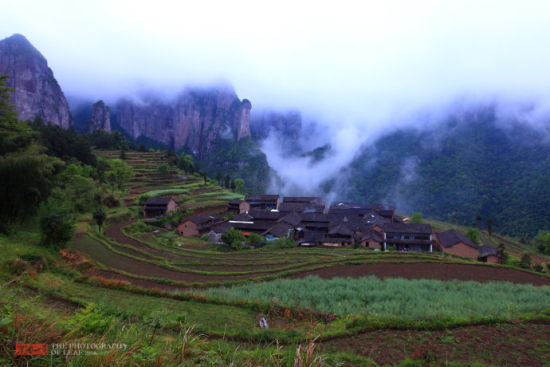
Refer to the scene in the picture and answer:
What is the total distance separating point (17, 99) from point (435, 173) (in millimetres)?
171690

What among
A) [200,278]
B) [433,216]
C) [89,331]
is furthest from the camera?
[433,216]

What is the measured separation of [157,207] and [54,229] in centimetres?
3318

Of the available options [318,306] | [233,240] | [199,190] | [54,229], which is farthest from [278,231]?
[199,190]

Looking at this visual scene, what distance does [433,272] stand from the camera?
21.2 meters

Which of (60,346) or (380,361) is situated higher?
(60,346)

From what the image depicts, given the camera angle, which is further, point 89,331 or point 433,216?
point 433,216

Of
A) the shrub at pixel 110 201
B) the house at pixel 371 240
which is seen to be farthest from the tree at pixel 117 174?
the house at pixel 371 240

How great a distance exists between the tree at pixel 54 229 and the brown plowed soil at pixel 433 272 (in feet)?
60.4

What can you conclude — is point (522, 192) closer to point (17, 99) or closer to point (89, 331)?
point (89, 331)

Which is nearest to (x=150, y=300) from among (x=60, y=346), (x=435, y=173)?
(x=60, y=346)

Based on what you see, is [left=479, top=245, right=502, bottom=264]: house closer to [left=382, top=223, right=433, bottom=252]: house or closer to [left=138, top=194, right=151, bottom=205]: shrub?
[left=382, top=223, right=433, bottom=252]: house

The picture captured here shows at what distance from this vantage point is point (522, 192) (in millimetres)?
76375

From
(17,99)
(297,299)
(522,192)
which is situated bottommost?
(297,299)

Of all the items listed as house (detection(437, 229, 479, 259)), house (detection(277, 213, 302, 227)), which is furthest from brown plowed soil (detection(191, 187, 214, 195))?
house (detection(437, 229, 479, 259))
